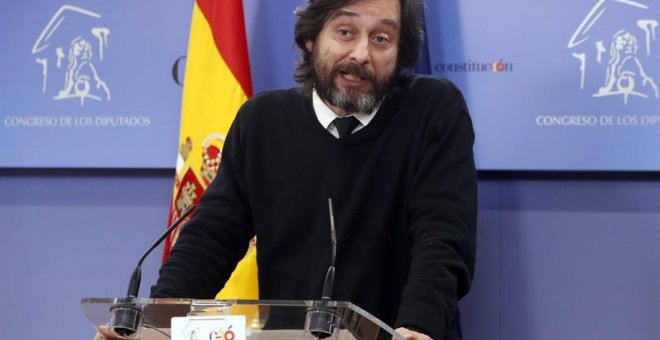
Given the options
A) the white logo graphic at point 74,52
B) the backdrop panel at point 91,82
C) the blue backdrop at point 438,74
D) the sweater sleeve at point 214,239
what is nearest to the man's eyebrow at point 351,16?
the sweater sleeve at point 214,239

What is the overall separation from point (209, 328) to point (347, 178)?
2.94ft

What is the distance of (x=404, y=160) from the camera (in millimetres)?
2443

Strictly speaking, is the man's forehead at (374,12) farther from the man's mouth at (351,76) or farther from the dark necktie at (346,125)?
the dark necktie at (346,125)

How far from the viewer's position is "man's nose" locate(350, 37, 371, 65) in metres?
2.44

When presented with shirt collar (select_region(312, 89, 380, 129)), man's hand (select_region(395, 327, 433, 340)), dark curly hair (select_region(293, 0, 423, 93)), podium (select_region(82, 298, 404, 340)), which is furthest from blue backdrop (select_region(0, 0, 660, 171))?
podium (select_region(82, 298, 404, 340))

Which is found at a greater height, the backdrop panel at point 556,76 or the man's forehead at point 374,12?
the man's forehead at point 374,12

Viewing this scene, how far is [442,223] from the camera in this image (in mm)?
2234

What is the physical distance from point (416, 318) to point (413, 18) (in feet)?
2.88

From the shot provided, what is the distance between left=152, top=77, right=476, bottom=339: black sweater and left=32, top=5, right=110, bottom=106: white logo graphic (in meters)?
1.25

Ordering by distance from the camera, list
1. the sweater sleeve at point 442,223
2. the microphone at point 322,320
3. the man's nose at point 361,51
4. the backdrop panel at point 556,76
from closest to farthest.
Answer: the microphone at point 322,320 < the sweater sleeve at point 442,223 < the man's nose at point 361,51 < the backdrop panel at point 556,76

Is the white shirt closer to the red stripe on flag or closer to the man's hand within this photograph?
the man's hand

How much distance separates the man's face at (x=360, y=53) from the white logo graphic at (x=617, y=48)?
921mm

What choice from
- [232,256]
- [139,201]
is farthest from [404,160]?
[139,201]

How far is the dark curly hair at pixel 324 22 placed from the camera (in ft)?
8.35
